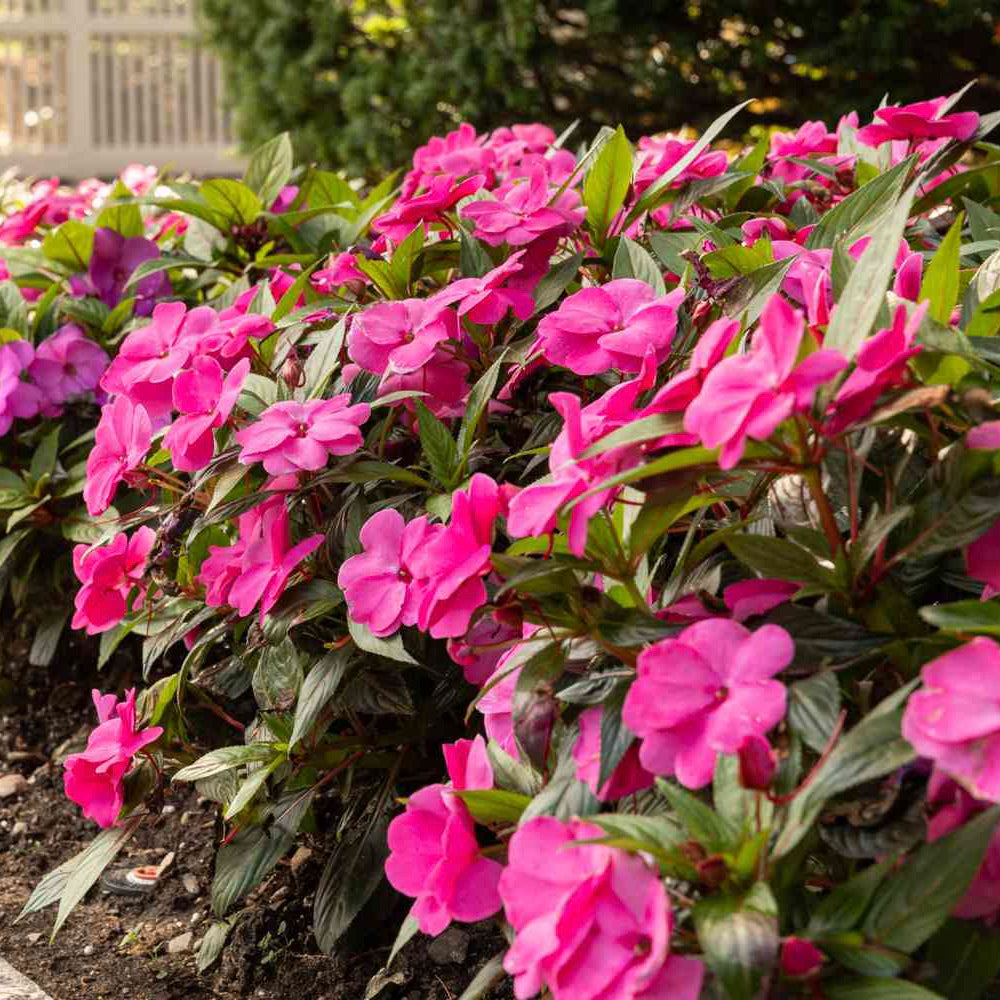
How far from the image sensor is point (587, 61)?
20.6 ft

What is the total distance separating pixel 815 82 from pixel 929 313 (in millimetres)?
5176

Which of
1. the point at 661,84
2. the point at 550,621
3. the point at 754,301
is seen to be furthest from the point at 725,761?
the point at 661,84

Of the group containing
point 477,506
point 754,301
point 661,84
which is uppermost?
point 754,301

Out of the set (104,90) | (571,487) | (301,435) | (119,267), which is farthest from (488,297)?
(104,90)

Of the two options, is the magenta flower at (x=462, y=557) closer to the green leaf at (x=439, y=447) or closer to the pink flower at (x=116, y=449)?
the green leaf at (x=439, y=447)

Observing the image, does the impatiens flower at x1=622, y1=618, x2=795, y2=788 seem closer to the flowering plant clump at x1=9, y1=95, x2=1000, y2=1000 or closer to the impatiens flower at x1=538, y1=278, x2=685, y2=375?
the flowering plant clump at x1=9, y1=95, x2=1000, y2=1000

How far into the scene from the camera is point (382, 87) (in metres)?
6.36

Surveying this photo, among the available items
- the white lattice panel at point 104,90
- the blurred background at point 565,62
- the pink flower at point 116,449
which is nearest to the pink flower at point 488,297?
the pink flower at point 116,449

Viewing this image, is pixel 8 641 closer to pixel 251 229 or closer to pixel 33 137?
pixel 251 229

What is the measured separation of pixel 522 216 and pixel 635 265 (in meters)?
0.15

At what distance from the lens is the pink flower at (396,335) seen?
145cm

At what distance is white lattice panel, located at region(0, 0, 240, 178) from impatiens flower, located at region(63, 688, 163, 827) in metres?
11.8

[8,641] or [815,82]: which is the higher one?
[815,82]

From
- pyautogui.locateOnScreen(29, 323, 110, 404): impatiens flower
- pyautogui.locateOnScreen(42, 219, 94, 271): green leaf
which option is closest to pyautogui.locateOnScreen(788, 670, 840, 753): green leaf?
pyautogui.locateOnScreen(29, 323, 110, 404): impatiens flower
